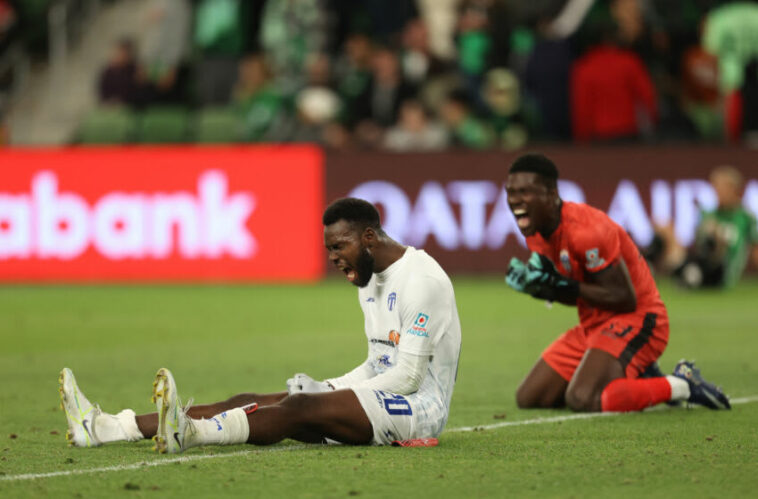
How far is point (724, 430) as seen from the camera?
26.3 feet

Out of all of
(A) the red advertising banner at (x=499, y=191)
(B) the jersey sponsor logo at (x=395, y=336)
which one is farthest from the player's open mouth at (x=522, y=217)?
(A) the red advertising banner at (x=499, y=191)

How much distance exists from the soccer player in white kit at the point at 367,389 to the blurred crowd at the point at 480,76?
1435 centimetres

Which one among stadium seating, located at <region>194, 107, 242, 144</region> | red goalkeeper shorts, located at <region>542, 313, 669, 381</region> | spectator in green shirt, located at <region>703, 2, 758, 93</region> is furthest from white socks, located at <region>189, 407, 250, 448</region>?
spectator in green shirt, located at <region>703, 2, 758, 93</region>

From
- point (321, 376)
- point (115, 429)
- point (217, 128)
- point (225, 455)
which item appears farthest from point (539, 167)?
point (217, 128)

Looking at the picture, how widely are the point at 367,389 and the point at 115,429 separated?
1.38m

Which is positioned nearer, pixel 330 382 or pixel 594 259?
pixel 330 382

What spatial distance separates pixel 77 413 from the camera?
7.20m

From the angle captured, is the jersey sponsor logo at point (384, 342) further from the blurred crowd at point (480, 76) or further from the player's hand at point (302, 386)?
the blurred crowd at point (480, 76)

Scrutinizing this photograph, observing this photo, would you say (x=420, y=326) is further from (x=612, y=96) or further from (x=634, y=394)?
(x=612, y=96)

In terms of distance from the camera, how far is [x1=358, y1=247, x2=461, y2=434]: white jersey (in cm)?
704

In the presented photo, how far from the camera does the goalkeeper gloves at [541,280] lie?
8.93 m

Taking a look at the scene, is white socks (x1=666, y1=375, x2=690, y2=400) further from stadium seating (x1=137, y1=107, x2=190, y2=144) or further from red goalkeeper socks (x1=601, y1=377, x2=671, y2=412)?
stadium seating (x1=137, y1=107, x2=190, y2=144)

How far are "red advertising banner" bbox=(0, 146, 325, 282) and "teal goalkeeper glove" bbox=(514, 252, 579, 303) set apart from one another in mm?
12448

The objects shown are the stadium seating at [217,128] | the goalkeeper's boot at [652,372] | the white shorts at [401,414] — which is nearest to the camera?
the white shorts at [401,414]
